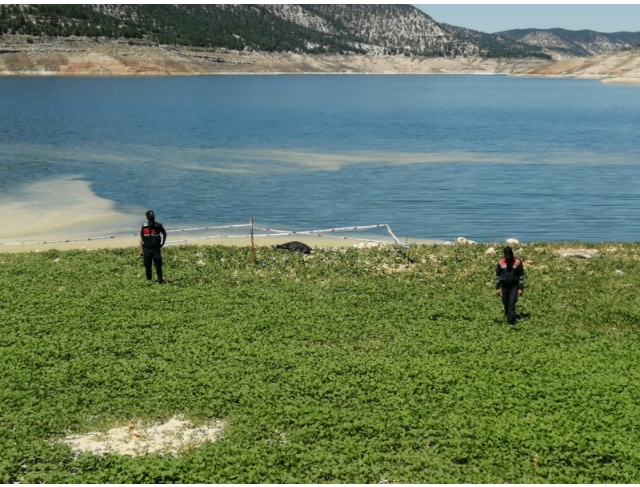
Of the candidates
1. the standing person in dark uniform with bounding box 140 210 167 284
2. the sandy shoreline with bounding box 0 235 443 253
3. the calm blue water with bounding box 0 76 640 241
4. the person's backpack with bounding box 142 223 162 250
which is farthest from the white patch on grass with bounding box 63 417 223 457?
the calm blue water with bounding box 0 76 640 241

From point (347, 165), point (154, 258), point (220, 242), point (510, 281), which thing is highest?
point (510, 281)

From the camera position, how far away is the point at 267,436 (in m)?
14.7

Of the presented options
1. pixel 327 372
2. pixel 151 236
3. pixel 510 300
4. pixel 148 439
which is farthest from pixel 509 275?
pixel 151 236

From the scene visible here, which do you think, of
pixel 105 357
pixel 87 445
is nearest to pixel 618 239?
pixel 105 357

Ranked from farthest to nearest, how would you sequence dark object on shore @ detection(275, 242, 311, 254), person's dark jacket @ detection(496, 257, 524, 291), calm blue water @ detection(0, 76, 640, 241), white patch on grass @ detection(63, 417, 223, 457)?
calm blue water @ detection(0, 76, 640, 241), dark object on shore @ detection(275, 242, 311, 254), person's dark jacket @ detection(496, 257, 524, 291), white patch on grass @ detection(63, 417, 223, 457)

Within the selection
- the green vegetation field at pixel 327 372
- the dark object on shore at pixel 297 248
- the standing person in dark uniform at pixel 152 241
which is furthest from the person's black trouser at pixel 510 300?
the dark object on shore at pixel 297 248

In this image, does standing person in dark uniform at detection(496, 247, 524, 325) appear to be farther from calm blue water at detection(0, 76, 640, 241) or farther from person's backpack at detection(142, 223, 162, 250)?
calm blue water at detection(0, 76, 640, 241)

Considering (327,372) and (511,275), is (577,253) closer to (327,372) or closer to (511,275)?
(511,275)

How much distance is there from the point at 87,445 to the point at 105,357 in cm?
440

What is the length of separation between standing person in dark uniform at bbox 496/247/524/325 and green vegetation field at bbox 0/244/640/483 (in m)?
0.50

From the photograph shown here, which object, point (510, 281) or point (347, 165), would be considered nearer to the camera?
point (510, 281)

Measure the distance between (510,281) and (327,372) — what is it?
22.2 ft

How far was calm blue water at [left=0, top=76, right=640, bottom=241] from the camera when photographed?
4869 centimetres

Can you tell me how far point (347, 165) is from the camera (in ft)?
227
